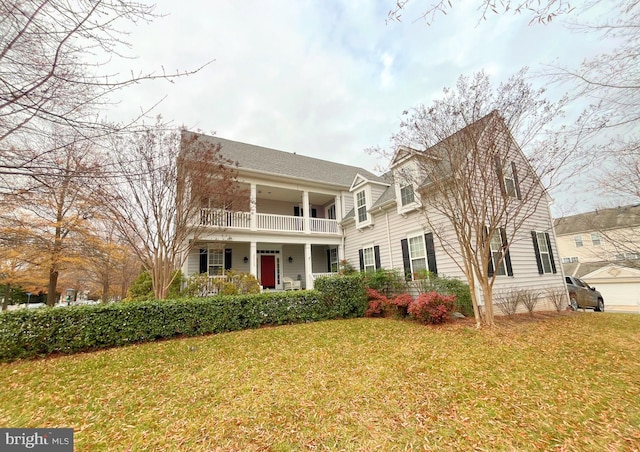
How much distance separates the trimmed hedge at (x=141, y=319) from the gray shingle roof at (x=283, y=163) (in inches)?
274

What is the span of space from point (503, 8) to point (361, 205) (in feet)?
37.2

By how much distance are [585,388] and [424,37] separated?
17.1 ft

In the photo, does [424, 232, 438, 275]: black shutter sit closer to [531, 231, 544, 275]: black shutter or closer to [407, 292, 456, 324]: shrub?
[407, 292, 456, 324]: shrub

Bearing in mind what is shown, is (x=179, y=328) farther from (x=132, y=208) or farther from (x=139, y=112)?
(x=139, y=112)

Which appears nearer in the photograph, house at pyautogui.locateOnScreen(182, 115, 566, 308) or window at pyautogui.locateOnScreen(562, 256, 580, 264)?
house at pyautogui.locateOnScreen(182, 115, 566, 308)

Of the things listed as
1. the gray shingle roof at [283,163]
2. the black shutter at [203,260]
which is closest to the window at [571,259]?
the gray shingle roof at [283,163]

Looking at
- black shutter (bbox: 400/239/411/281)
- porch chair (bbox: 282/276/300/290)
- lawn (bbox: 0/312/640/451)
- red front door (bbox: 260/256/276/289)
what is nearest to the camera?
lawn (bbox: 0/312/640/451)

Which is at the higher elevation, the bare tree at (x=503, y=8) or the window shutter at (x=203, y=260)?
the bare tree at (x=503, y=8)

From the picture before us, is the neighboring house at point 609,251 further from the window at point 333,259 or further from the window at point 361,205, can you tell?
the window at point 333,259

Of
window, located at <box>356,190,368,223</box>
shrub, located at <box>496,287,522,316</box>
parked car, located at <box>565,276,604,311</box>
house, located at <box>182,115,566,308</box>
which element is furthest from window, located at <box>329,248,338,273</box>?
parked car, located at <box>565,276,604,311</box>

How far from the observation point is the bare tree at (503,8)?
7.23ft

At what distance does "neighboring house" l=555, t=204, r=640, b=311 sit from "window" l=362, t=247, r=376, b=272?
7229mm

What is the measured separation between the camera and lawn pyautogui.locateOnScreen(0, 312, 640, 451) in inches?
105

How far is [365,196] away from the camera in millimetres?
13328
